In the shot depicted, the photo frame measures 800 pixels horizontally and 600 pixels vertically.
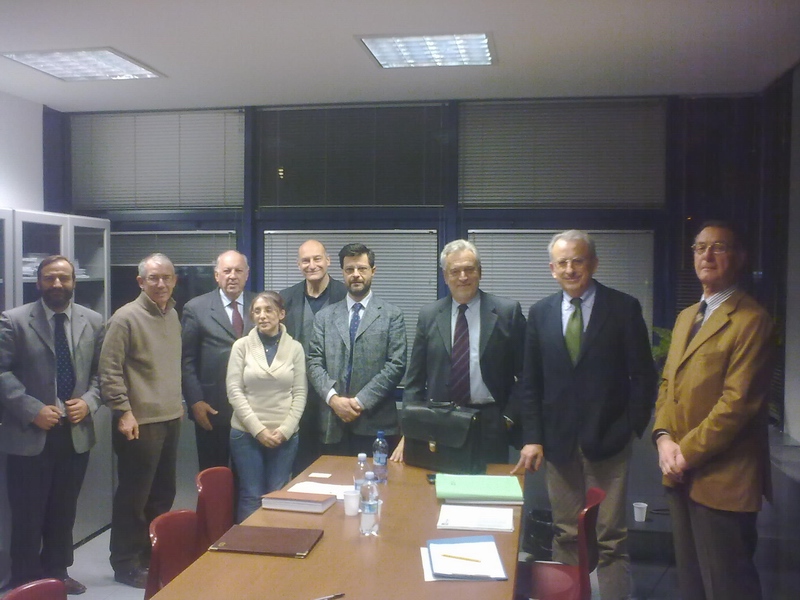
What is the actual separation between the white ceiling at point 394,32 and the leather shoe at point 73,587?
277 centimetres

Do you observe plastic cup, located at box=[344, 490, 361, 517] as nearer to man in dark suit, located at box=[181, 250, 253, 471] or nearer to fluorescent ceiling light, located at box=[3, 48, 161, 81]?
Result: man in dark suit, located at box=[181, 250, 253, 471]

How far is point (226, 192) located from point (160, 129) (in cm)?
70

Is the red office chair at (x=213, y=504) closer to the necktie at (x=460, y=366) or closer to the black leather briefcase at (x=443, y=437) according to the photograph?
the black leather briefcase at (x=443, y=437)

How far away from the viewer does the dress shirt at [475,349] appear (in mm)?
3320

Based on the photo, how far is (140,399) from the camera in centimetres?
375

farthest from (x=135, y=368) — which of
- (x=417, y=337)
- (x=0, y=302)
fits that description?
(x=417, y=337)

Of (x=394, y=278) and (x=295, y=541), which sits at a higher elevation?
(x=394, y=278)

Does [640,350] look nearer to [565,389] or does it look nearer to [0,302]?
[565,389]

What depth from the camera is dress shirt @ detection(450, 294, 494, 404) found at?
3320 mm

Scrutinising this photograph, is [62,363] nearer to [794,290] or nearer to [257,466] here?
[257,466]

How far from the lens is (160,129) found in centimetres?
507

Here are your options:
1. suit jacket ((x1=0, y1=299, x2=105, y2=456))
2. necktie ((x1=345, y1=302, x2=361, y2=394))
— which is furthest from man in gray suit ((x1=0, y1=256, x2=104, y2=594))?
necktie ((x1=345, y1=302, x2=361, y2=394))

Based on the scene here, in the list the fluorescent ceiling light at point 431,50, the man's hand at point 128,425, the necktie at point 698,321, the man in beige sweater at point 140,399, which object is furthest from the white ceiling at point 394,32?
the man's hand at point 128,425

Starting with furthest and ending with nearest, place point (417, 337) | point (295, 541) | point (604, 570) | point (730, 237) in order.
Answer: point (417, 337), point (604, 570), point (730, 237), point (295, 541)
